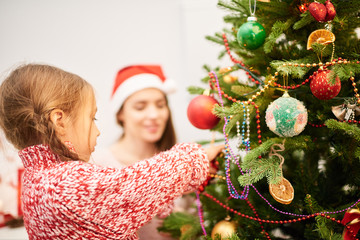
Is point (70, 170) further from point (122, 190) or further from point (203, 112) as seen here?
point (203, 112)

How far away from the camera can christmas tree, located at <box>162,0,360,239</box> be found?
0.65 meters

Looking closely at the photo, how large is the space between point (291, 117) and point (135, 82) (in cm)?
90

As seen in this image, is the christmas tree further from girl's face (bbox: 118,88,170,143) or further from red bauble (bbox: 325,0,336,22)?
girl's face (bbox: 118,88,170,143)

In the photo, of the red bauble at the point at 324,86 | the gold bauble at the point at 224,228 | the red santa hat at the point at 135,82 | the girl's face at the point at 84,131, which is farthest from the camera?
the red santa hat at the point at 135,82

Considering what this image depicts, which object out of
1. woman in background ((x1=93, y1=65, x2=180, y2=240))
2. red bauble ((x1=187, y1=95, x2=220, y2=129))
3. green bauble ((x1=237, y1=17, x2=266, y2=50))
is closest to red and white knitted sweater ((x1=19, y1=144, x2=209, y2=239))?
red bauble ((x1=187, y1=95, x2=220, y2=129))

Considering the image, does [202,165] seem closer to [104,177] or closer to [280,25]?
[104,177]

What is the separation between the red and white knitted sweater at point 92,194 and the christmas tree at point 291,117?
19 cm

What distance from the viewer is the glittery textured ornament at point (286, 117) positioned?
623mm

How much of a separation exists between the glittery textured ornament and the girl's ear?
502 mm

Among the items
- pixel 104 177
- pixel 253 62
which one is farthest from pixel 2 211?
pixel 253 62

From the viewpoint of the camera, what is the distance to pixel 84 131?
74 centimetres

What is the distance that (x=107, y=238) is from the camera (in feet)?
2.25

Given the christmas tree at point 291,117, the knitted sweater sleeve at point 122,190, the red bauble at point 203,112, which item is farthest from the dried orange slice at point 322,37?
the knitted sweater sleeve at point 122,190

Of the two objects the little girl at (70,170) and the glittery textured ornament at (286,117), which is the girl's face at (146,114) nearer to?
the little girl at (70,170)
